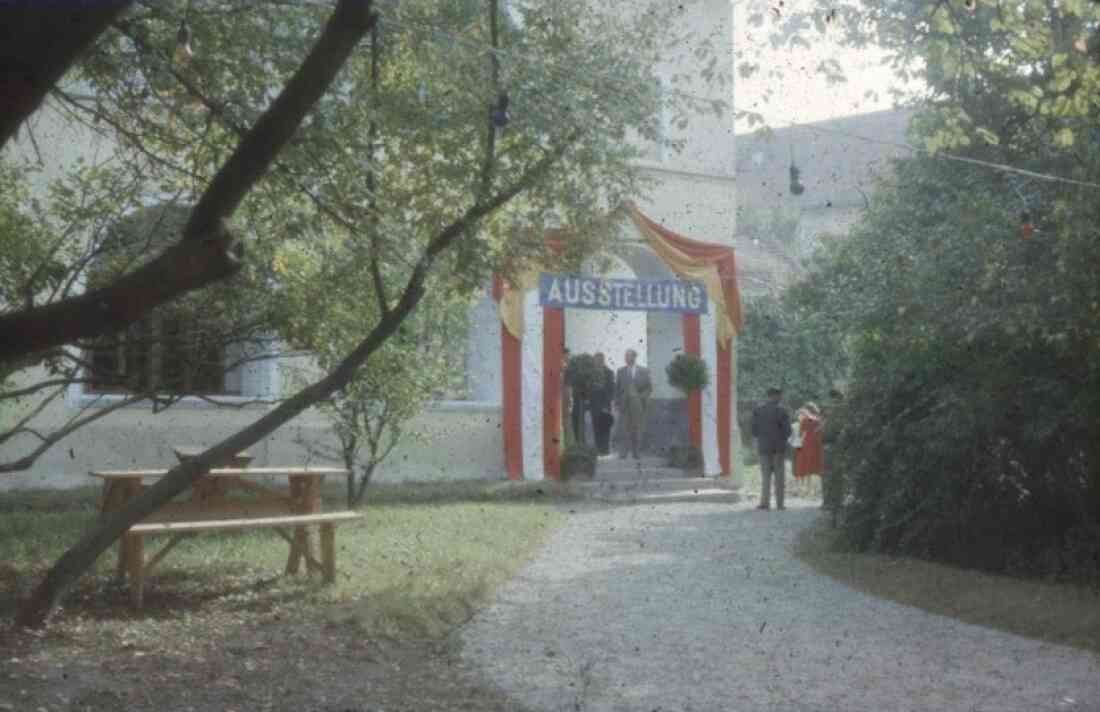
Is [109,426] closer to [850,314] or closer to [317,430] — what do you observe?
[317,430]

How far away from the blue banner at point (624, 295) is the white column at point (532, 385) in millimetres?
358

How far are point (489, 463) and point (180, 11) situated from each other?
12856mm

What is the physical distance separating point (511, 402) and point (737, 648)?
1257 cm

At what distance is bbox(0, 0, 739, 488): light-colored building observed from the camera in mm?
16172

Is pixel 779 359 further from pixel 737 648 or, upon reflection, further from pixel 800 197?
pixel 737 648

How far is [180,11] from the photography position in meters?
8.91

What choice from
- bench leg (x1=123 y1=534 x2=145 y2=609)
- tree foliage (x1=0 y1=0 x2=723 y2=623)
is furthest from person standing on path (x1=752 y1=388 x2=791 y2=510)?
bench leg (x1=123 y1=534 x2=145 y2=609)

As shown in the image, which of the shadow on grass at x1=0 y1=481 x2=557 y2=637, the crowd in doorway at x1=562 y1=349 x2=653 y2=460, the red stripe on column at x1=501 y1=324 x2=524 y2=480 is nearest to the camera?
the shadow on grass at x1=0 y1=481 x2=557 y2=637

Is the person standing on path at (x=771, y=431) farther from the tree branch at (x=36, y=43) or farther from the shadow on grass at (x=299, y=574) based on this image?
the tree branch at (x=36, y=43)

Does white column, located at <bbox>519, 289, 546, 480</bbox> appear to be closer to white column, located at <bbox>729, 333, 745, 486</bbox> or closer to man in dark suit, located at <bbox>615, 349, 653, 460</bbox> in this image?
man in dark suit, located at <bbox>615, 349, 653, 460</bbox>

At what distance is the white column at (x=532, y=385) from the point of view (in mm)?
20938

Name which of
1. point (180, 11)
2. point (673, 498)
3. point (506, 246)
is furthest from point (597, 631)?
point (673, 498)

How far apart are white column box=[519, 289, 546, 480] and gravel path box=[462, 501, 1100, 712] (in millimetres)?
7850

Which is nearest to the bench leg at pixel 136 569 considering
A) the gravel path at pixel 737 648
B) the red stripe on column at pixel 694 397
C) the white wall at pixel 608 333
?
the gravel path at pixel 737 648
